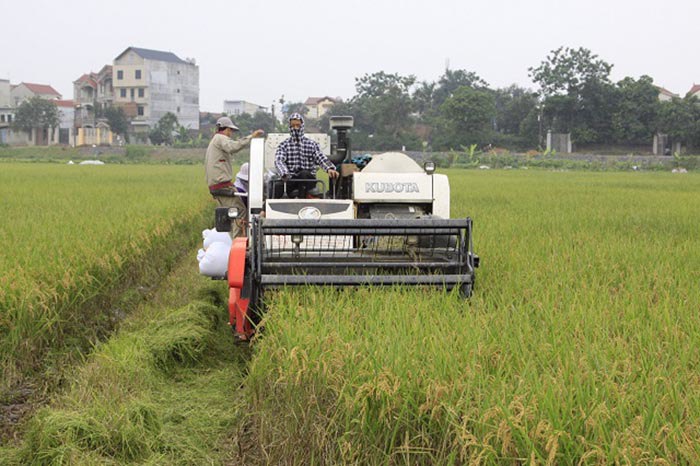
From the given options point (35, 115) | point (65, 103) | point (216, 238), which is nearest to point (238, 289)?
point (216, 238)

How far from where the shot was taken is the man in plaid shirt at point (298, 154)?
6945 millimetres

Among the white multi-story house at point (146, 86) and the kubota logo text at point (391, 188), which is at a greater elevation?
the white multi-story house at point (146, 86)

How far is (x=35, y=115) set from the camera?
74.0 metres

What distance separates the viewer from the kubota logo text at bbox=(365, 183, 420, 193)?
262 inches

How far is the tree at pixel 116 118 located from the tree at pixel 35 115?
496 centimetres

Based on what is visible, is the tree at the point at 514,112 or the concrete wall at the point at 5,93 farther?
the concrete wall at the point at 5,93

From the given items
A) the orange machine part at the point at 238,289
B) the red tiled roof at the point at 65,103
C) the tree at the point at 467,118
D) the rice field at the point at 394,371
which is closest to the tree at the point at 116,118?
the red tiled roof at the point at 65,103

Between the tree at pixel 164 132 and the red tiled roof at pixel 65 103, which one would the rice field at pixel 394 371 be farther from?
the red tiled roof at pixel 65 103

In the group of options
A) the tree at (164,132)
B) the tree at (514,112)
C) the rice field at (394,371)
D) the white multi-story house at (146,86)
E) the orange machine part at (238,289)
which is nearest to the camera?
the rice field at (394,371)

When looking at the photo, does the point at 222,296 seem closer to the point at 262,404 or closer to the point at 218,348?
the point at 218,348

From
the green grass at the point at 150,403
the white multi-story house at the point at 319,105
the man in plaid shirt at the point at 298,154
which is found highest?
the white multi-story house at the point at 319,105

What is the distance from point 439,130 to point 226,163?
209ft

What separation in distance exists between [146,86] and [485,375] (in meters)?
84.9

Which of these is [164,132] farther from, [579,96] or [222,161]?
[222,161]
